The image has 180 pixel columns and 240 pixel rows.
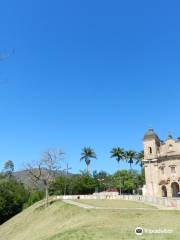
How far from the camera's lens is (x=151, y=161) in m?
82.9

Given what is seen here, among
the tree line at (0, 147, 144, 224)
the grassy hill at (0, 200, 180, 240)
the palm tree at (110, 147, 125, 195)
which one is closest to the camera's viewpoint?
the grassy hill at (0, 200, 180, 240)

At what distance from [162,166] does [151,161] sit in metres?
3.07

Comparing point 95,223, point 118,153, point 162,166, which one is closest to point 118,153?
point 118,153

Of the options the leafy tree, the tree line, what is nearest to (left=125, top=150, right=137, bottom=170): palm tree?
the tree line

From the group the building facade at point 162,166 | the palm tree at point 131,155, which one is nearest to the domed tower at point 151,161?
the building facade at point 162,166

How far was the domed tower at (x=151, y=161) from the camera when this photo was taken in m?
81.1

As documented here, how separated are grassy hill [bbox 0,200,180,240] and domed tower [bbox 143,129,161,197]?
2991cm

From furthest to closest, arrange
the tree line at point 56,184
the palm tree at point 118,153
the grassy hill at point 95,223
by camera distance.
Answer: the palm tree at point 118,153, the tree line at point 56,184, the grassy hill at point 95,223

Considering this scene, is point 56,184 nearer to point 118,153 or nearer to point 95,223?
point 118,153

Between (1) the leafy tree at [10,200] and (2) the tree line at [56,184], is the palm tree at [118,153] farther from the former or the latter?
(1) the leafy tree at [10,200]

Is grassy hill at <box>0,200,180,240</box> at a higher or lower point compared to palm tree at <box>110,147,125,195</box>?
lower

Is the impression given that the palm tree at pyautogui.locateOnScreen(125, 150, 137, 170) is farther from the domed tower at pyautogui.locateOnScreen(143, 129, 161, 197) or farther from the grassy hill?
the grassy hill

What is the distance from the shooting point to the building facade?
3111 inches

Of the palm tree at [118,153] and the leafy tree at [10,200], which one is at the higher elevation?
the palm tree at [118,153]
